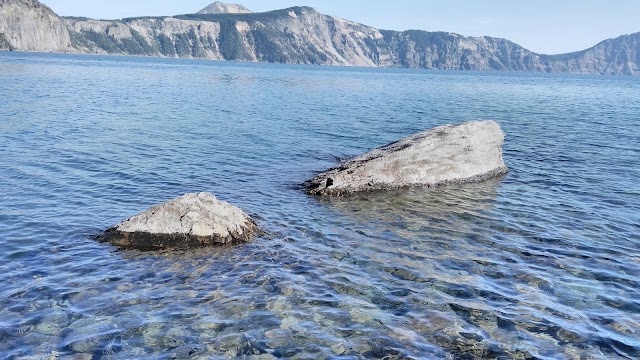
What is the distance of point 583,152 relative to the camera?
33.9 metres

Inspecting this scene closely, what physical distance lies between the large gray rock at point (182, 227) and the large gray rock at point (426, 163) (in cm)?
700

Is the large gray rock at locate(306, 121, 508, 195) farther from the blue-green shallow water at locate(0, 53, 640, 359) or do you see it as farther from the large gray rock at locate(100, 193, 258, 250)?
the large gray rock at locate(100, 193, 258, 250)

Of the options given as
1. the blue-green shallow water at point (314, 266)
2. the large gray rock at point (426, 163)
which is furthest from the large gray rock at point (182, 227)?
the large gray rock at point (426, 163)

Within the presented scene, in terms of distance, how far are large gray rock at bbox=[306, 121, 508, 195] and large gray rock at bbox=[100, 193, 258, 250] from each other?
7.00 metres

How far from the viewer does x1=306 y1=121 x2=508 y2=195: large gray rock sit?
73.2 feet

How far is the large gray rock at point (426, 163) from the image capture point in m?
22.3

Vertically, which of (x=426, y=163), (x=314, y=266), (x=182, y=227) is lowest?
(x=314, y=266)

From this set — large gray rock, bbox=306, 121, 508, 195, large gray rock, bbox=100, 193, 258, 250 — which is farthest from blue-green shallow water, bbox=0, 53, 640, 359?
large gray rock, bbox=306, 121, 508, 195

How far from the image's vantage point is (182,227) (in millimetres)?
14727

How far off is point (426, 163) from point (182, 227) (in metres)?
13.3

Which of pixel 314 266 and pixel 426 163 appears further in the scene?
pixel 426 163

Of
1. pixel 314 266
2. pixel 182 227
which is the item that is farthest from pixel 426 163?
pixel 182 227

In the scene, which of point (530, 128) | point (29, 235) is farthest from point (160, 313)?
point (530, 128)

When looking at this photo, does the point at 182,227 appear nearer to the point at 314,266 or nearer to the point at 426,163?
the point at 314,266
